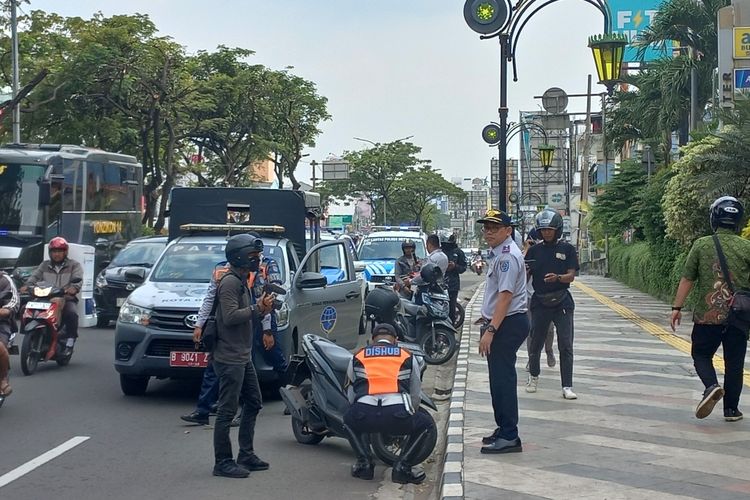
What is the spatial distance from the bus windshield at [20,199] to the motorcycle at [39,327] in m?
9.36

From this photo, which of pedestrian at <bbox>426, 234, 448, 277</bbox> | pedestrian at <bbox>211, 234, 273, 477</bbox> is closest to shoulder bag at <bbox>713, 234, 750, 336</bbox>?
pedestrian at <bbox>211, 234, 273, 477</bbox>

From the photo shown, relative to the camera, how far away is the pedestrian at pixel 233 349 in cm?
784

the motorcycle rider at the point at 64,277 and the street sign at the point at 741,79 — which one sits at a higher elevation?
the street sign at the point at 741,79

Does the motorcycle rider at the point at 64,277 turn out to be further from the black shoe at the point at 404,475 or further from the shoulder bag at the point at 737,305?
the shoulder bag at the point at 737,305

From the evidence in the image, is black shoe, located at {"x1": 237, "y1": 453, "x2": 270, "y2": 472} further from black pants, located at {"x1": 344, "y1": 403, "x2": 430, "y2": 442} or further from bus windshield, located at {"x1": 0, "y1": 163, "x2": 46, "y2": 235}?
bus windshield, located at {"x1": 0, "y1": 163, "x2": 46, "y2": 235}

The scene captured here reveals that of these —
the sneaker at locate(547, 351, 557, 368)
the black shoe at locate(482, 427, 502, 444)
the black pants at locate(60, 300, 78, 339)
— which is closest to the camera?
the black shoe at locate(482, 427, 502, 444)

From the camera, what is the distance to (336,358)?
29.1 ft

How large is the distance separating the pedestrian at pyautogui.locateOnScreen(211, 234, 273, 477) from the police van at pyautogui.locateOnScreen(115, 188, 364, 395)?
2.94 m

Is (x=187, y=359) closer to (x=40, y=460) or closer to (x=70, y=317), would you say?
(x=40, y=460)

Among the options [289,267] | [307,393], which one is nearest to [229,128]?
[289,267]

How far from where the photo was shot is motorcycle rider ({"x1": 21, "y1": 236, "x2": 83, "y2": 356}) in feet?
45.1

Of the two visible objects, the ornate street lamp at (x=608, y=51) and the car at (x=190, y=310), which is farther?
the ornate street lamp at (x=608, y=51)

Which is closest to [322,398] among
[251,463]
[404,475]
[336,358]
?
[336,358]

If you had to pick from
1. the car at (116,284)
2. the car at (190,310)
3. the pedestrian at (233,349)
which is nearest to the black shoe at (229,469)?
the pedestrian at (233,349)
